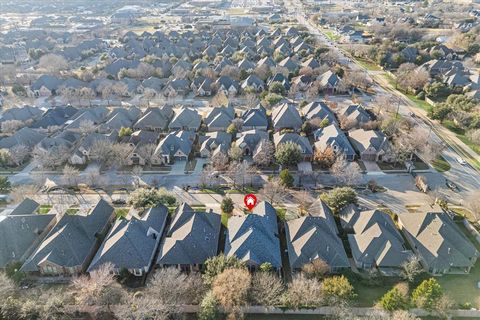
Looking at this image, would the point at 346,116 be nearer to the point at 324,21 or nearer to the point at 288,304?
the point at 288,304

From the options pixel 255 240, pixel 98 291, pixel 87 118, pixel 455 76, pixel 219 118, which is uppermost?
pixel 455 76

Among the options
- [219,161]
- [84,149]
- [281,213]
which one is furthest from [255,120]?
[84,149]

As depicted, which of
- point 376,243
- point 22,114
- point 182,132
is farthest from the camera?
point 22,114

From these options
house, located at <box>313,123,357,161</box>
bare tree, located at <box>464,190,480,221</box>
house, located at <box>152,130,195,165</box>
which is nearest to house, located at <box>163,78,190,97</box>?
house, located at <box>152,130,195,165</box>

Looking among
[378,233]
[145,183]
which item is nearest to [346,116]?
[378,233]

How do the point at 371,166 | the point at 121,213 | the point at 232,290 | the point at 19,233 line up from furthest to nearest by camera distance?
1. the point at 371,166
2. the point at 121,213
3. the point at 19,233
4. the point at 232,290

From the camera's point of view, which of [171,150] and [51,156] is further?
[171,150]

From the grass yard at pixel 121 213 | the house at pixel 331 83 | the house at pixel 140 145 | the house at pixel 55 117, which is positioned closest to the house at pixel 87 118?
the house at pixel 55 117

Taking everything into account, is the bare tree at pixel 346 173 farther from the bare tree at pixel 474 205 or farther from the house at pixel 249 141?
the house at pixel 249 141

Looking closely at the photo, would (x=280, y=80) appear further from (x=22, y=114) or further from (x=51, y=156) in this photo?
(x=22, y=114)
